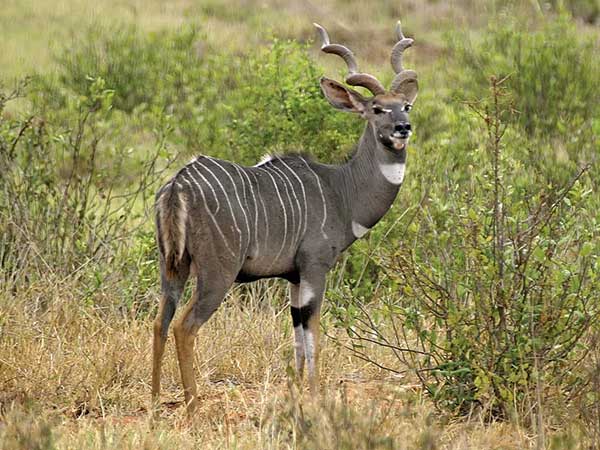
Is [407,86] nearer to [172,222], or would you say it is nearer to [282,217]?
[282,217]

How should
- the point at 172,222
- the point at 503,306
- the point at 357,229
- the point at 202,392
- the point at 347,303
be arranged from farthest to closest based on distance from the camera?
1. the point at 357,229
2. the point at 347,303
3. the point at 202,392
4. the point at 172,222
5. the point at 503,306

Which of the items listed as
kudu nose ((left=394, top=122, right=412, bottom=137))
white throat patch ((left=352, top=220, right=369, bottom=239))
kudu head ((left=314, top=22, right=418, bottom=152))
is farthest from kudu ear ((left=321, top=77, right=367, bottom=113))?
white throat patch ((left=352, top=220, right=369, bottom=239))

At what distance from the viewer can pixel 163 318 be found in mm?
5148

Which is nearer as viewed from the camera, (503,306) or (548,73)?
(503,306)

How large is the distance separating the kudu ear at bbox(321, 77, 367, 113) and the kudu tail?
3.67 feet

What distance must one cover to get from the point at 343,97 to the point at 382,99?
0.26m

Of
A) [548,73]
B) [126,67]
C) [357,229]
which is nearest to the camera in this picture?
[357,229]

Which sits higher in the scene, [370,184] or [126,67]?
[370,184]

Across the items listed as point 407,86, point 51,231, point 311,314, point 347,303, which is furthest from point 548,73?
point 311,314

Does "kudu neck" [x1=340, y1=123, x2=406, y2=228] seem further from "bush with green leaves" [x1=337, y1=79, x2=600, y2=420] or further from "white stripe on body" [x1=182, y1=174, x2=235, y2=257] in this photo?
"white stripe on body" [x1=182, y1=174, x2=235, y2=257]

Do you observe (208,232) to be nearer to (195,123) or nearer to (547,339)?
(547,339)

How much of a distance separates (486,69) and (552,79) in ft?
2.02

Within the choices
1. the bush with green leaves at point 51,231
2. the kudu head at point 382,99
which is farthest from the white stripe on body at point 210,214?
the bush with green leaves at point 51,231

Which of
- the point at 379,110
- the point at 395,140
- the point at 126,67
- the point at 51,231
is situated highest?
the point at 379,110
